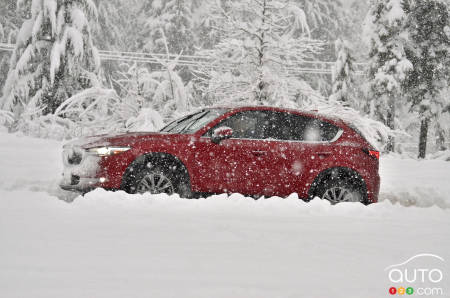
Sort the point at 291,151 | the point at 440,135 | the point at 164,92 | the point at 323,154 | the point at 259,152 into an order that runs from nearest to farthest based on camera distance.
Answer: the point at 259,152 < the point at 291,151 < the point at 323,154 < the point at 164,92 < the point at 440,135

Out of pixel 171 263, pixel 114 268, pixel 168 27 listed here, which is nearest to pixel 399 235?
pixel 171 263

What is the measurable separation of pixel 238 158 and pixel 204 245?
8.14ft

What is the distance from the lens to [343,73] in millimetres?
28125

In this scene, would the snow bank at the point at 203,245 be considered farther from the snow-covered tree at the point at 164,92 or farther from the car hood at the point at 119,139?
the snow-covered tree at the point at 164,92

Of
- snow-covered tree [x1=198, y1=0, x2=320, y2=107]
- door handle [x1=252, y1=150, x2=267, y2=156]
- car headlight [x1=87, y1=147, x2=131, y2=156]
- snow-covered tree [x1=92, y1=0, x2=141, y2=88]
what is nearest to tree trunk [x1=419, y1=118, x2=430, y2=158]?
snow-covered tree [x1=198, y1=0, x2=320, y2=107]

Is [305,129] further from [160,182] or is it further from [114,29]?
[114,29]

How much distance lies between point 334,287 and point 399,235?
2.21m

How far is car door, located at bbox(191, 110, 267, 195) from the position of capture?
7.29m

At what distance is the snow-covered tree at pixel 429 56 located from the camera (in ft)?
90.2

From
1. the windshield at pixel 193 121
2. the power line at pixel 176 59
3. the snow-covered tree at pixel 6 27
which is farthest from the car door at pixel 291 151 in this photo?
the snow-covered tree at pixel 6 27

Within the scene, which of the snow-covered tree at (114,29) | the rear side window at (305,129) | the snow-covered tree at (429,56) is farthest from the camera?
the snow-covered tree at (114,29)

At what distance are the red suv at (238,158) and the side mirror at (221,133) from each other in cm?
1

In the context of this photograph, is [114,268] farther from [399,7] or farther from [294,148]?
[399,7]

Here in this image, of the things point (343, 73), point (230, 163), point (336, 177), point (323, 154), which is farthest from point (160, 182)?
point (343, 73)
